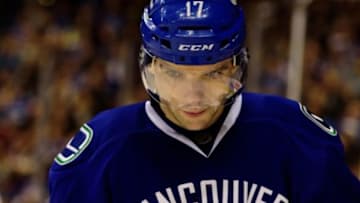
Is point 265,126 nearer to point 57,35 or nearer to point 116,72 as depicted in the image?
point 116,72

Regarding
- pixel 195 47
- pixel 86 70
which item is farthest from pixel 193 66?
pixel 86 70

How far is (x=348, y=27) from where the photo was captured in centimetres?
438

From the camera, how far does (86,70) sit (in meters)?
5.14

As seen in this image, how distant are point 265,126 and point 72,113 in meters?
3.24

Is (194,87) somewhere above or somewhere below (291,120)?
above

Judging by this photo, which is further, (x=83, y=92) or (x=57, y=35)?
(x=57, y=35)

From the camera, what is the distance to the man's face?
1.49 meters

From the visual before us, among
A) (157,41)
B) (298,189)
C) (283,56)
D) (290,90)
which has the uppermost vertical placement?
(157,41)

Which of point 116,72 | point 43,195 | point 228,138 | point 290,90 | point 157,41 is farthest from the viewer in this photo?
point 116,72

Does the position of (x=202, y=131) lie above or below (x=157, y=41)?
below

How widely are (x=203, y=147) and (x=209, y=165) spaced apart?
0.03 m

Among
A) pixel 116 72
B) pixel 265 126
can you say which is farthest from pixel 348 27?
pixel 265 126

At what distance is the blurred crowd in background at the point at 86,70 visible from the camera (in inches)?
158

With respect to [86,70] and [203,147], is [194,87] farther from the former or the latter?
[86,70]
